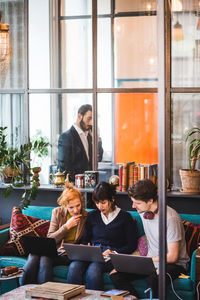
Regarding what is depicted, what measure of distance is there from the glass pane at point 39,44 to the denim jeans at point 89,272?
7.14 feet

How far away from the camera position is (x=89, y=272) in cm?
412

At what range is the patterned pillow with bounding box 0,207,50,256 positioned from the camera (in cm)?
477

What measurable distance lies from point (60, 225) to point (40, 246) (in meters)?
0.43

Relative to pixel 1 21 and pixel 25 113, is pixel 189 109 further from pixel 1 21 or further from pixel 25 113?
pixel 1 21

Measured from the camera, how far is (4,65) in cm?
564

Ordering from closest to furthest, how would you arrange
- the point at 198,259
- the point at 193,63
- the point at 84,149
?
the point at 198,259
the point at 193,63
the point at 84,149

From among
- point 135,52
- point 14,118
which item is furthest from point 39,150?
point 135,52

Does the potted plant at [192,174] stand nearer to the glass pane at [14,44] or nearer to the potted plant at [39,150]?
the potted plant at [39,150]

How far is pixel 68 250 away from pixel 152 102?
6.42 feet

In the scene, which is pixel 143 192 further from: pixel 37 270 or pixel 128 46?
pixel 128 46

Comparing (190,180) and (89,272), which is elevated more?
(190,180)

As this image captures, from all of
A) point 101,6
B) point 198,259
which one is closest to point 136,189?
point 198,259

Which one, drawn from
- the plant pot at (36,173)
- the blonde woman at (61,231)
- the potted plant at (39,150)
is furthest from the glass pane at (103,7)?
the blonde woman at (61,231)

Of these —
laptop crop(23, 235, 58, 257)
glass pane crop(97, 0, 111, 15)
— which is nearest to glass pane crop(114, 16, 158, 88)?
glass pane crop(97, 0, 111, 15)
